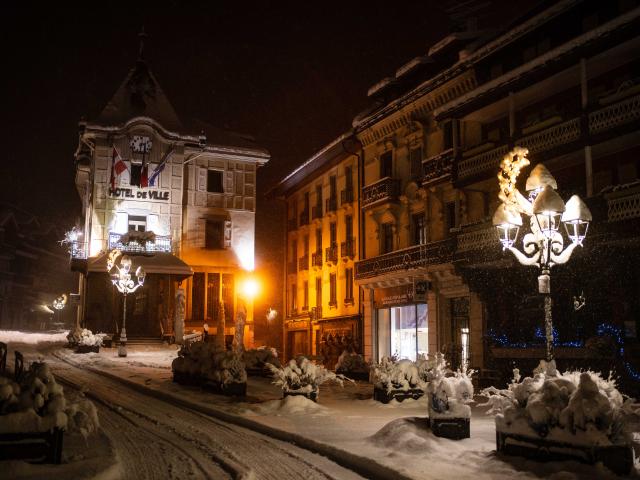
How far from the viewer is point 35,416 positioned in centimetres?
789

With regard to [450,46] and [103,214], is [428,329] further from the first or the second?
[103,214]

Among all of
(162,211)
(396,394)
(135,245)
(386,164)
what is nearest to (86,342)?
(135,245)

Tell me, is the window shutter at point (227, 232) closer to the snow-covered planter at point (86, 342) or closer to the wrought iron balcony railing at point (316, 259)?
the wrought iron balcony railing at point (316, 259)

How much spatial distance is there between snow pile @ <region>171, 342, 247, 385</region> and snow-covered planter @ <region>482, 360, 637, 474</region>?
9368mm

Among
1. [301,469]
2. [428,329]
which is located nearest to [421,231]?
[428,329]

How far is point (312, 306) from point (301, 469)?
32.9 metres

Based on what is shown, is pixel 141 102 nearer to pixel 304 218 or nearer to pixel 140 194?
pixel 140 194

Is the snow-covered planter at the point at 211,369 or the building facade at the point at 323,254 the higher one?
the building facade at the point at 323,254

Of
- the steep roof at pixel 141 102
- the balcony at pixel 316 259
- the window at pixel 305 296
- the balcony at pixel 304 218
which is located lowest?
the window at pixel 305 296

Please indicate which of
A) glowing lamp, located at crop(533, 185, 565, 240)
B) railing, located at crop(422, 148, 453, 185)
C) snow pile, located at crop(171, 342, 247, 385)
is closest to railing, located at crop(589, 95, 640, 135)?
glowing lamp, located at crop(533, 185, 565, 240)

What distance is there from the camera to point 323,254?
40469 millimetres

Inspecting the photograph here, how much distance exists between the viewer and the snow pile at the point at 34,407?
783 centimetres

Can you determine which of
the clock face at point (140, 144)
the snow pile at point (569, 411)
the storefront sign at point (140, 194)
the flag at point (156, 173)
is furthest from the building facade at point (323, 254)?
the snow pile at point (569, 411)

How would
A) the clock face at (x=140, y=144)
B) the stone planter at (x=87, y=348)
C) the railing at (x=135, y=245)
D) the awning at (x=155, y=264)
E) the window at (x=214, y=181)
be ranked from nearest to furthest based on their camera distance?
1. the stone planter at (x=87, y=348)
2. the awning at (x=155, y=264)
3. the railing at (x=135, y=245)
4. the clock face at (x=140, y=144)
5. the window at (x=214, y=181)
